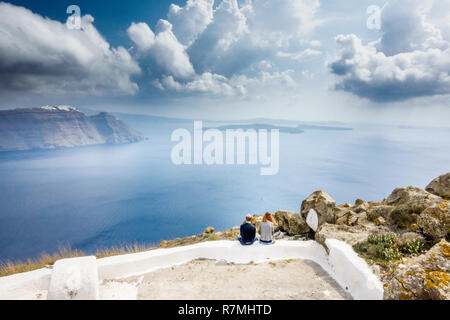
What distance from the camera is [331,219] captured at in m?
9.24

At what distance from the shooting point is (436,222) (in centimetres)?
604

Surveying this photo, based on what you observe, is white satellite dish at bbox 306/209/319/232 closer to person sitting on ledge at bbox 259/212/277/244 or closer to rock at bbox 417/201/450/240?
person sitting on ledge at bbox 259/212/277/244

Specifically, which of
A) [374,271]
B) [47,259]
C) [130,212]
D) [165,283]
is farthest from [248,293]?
[130,212]

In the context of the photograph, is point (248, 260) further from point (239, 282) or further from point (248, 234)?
point (239, 282)

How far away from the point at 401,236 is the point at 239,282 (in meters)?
5.00

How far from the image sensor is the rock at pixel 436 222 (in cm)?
A: 589

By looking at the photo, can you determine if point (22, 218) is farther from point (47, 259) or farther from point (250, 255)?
point (250, 255)

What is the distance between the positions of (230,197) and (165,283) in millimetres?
129323

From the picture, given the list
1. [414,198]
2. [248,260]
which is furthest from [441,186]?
[248,260]

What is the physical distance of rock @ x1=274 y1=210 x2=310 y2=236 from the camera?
930 centimetres

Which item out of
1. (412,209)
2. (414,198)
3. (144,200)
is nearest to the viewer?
(412,209)

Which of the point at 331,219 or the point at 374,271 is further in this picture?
the point at 331,219

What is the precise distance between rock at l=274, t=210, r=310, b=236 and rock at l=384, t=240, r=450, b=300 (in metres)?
4.96

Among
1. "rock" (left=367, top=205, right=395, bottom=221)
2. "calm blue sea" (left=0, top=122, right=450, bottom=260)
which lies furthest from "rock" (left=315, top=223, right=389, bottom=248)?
"calm blue sea" (left=0, top=122, right=450, bottom=260)
